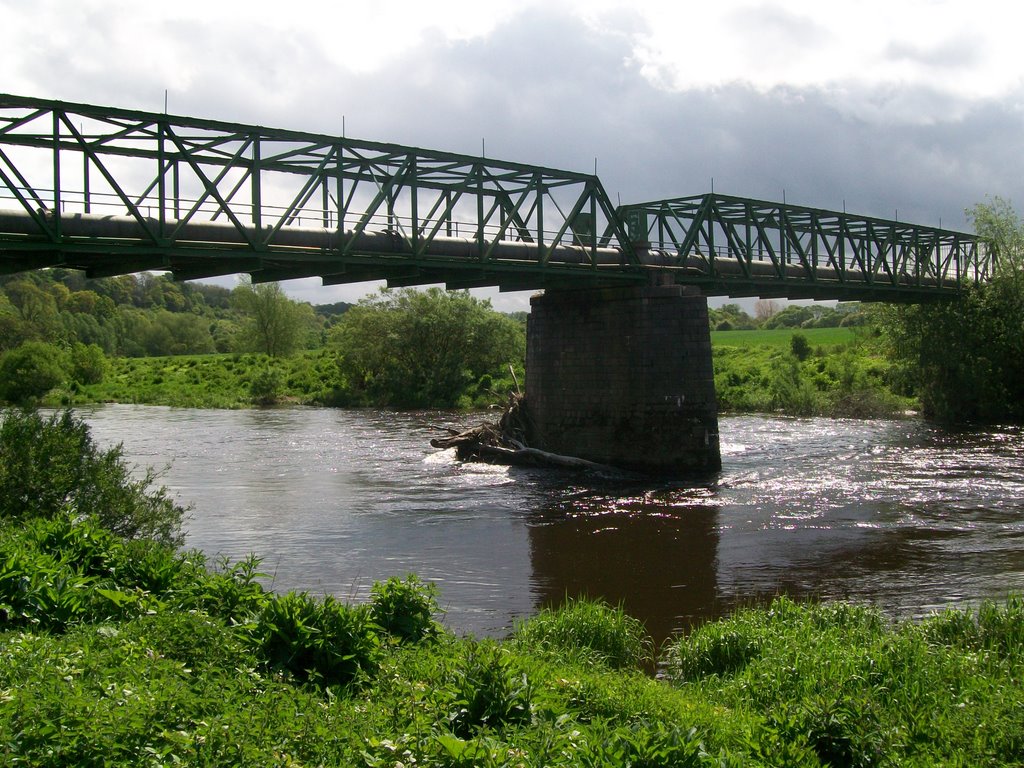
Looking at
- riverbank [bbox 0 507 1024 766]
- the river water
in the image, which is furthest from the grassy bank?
riverbank [bbox 0 507 1024 766]

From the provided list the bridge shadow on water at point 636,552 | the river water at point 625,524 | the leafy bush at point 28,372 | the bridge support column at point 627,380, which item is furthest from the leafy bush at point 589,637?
the leafy bush at point 28,372

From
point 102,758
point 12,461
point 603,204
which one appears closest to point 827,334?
point 603,204

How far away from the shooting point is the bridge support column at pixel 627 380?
32.5 m

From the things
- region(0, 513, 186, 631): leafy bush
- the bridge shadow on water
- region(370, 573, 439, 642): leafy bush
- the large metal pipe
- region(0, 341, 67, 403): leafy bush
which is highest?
the large metal pipe

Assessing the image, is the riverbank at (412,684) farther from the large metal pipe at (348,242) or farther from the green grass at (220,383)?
the green grass at (220,383)

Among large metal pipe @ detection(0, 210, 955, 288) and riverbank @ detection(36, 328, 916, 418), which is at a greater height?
large metal pipe @ detection(0, 210, 955, 288)

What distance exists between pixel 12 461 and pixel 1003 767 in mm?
14706

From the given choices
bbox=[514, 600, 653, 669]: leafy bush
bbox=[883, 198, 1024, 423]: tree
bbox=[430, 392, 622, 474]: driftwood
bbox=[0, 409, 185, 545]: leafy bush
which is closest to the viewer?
bbox=[514, 600, 653, 669]: leafy bush

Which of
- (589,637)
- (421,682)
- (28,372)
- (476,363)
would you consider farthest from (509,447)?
(476,363)

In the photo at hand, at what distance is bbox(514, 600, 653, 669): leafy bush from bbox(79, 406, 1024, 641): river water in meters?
1.76

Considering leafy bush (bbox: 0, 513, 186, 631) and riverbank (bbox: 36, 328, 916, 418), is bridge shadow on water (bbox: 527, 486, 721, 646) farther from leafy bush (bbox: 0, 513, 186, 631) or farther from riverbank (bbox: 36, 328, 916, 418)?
riverbank (bbox: 36, 328, 916, 418)

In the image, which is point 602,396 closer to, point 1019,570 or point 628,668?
point 1019,570

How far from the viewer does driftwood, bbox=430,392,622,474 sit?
34.3 m

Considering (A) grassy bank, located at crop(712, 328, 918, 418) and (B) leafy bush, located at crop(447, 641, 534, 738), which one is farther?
(A) grassy bank, located at crop(712, 328, 918, 418)
